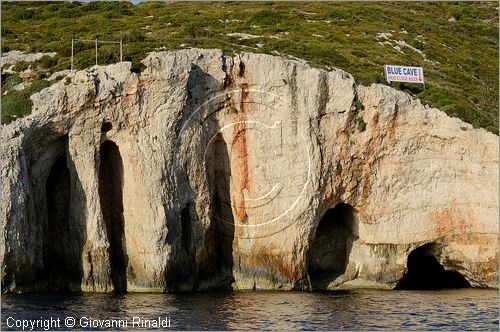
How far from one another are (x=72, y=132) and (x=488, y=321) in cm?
2124

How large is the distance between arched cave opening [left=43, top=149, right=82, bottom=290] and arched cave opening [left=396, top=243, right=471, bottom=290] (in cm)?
1782

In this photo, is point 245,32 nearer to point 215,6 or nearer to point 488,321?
point 215,6

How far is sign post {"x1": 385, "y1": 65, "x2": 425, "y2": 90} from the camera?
2263 inches

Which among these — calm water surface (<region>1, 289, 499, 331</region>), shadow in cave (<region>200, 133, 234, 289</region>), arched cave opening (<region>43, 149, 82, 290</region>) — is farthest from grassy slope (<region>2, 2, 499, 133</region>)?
calm water surface (<region>1, 289, 499, 331</region>)

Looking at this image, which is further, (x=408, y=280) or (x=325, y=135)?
(x=408, y=280)

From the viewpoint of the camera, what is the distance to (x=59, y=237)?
49281 millimetres

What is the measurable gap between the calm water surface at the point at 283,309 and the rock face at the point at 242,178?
2264mm

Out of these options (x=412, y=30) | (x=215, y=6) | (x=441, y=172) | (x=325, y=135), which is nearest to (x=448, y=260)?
(x=441, y=172)

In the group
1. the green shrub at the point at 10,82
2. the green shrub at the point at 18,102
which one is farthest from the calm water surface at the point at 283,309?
the green shrub at the point at 10,82

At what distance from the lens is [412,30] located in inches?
3334

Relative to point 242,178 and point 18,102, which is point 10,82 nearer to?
point 18,102

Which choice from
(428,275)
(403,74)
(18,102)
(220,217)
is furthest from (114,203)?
(403,74)

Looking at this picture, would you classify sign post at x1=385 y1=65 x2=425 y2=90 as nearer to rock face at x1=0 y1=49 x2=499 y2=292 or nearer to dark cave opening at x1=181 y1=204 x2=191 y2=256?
rock face at x1=0 y1=49 x2=499 y2=292

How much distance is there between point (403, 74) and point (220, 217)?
14850mm
